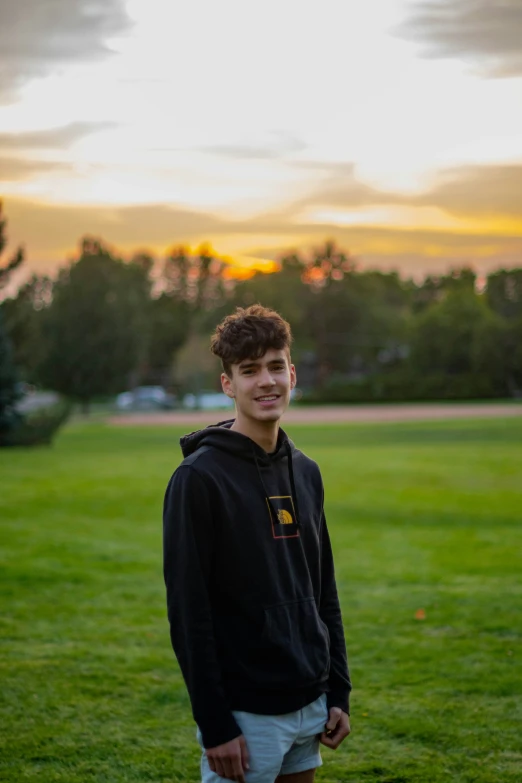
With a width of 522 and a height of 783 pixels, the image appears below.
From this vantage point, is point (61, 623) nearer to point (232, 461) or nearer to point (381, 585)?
point (381, 585)

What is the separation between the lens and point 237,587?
2770 mm

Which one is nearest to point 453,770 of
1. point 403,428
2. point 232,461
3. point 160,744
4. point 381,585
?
point 160,744

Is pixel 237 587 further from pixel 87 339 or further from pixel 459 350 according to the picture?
pixel 459 350

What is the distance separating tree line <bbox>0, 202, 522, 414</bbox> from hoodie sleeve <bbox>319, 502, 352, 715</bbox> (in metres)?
30.2

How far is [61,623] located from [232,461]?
17.3ft

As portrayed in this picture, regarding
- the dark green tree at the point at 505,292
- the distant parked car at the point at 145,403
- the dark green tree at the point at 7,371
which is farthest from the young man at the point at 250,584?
the dark green tree at the point at 505,292

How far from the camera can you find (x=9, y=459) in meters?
25.9

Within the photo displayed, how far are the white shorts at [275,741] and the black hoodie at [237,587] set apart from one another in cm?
4

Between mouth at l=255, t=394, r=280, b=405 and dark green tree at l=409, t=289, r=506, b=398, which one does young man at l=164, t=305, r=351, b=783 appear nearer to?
mouth at l=255, t=394, r=280, b=405

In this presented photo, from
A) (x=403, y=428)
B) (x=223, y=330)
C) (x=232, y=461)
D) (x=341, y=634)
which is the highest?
(x=223, y=330)

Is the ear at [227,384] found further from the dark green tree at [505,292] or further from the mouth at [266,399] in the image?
the dark green tree at [505,292]

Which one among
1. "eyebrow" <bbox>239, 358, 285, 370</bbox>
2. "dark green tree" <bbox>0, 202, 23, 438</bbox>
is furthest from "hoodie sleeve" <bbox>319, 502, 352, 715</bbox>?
"dark green tree" <bbox>0, 202, 23, 438</bbox>

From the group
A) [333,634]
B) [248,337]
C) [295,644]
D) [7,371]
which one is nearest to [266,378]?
[248,337]

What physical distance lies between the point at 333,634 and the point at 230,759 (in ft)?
2.10
